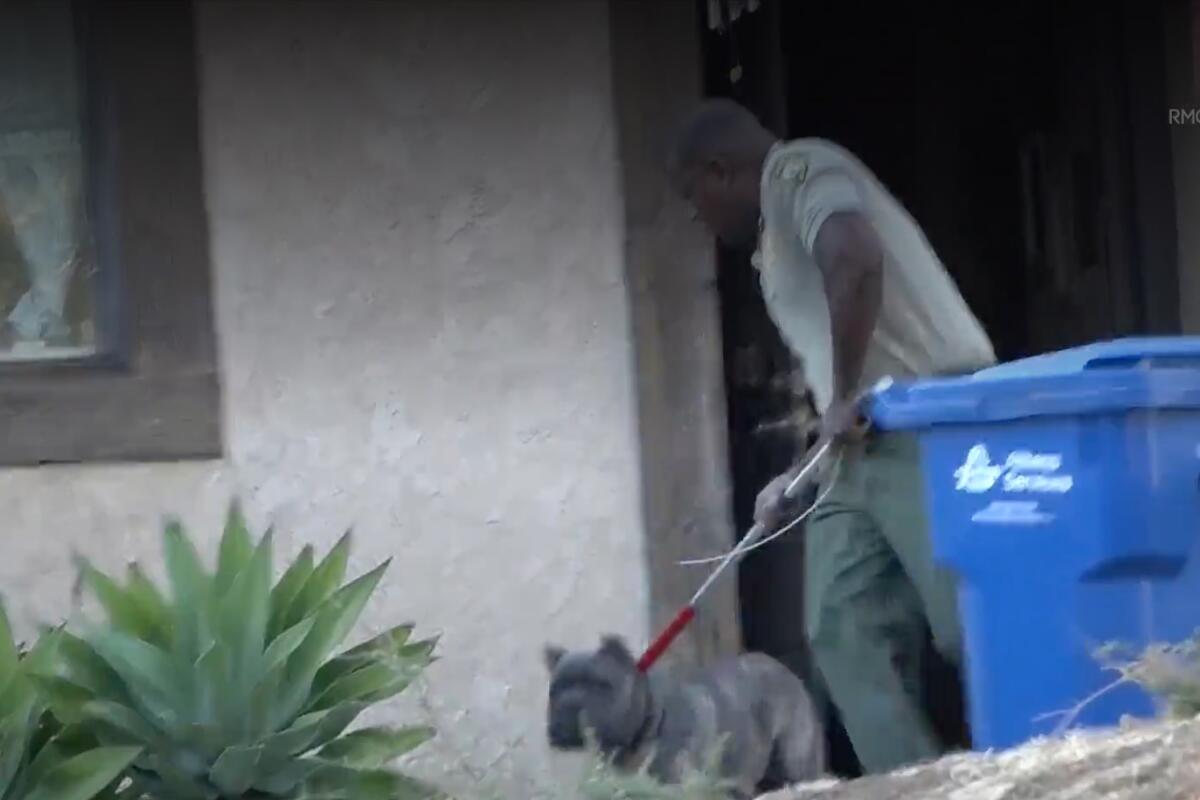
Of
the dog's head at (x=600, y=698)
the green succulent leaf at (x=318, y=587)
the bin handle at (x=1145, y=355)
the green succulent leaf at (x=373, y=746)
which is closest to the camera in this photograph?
the bin handle at (x=1145, y=355)

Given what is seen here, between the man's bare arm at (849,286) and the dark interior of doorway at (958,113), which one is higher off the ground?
the dark interior of doorway at (958,113)

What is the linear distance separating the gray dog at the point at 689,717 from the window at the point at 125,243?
4.02 feet

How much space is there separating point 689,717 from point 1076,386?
4.90 ft

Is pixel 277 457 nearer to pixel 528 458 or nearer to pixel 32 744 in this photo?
pixel 528 458

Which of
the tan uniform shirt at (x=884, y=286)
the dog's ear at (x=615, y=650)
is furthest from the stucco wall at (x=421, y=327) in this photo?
the tan uniform shirt at (x=884, y=286)

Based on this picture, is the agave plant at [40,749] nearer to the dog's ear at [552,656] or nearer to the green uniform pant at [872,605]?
the dog's ear at [552,656]

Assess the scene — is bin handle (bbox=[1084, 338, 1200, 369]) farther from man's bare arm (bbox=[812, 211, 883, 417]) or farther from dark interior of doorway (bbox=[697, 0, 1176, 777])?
dark interior of doorway (bbox=[697, 0, 1176, 777])

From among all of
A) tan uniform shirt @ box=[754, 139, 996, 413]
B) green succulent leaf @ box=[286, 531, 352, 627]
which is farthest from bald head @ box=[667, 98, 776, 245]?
green succulent leaf @ box=[286, 531, 352, 627]

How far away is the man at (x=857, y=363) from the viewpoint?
418 cm

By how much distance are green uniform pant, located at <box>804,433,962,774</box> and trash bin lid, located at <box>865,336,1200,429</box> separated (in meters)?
0.50

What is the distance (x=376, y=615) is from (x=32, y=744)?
1.59m

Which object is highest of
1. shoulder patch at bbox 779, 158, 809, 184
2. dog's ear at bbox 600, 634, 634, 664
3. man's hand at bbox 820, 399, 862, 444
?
shoulder patch at bbox 779, 158, 809, 184

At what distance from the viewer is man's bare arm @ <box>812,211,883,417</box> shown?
4.09 meters

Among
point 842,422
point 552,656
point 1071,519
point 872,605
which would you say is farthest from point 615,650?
point 1071,519
